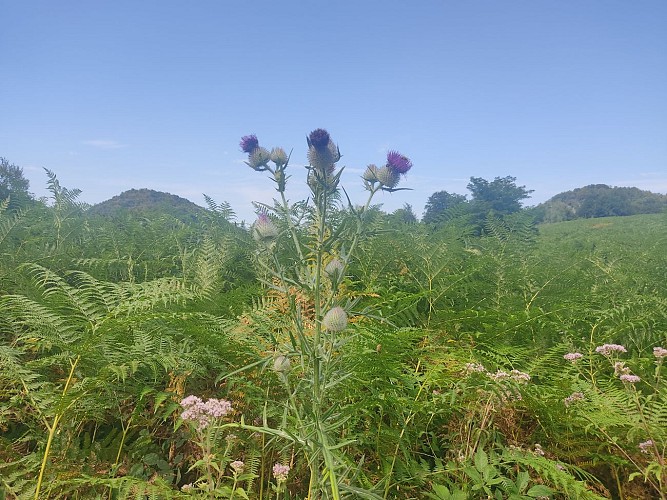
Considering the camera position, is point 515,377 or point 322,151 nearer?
point 322,151

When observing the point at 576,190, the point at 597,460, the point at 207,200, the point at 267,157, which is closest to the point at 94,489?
the point at 267,157

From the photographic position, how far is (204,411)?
1.39 m

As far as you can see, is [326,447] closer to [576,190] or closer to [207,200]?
[207,200]

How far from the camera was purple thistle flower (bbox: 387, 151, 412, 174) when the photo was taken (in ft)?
5.36

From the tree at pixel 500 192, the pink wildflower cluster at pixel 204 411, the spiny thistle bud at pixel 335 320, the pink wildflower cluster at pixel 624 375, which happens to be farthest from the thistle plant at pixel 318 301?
the tree at pixel 500 192

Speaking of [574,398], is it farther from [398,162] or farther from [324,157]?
[324,157]

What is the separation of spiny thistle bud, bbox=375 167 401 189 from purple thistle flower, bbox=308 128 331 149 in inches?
9.2

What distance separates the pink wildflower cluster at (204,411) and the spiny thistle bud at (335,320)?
18.3 inches

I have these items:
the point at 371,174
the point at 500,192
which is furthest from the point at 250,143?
the point at 500,192

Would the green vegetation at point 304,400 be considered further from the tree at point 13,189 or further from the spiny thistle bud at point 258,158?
the tree at point 13,189

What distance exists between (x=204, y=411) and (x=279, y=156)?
936 millimetres

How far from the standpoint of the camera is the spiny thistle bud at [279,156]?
5.26ft

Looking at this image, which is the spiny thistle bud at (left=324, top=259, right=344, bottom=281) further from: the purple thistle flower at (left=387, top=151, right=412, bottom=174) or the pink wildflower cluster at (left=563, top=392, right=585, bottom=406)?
the pink wildflower cluster at (left=563, top=392, right=585, bottom=406)

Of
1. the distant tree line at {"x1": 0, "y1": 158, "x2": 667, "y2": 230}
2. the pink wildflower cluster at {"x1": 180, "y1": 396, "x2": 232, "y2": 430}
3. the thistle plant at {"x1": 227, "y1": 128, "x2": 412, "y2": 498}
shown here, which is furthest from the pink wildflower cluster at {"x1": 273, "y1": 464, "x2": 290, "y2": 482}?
the distant tree line at {"x1": 0, "y1": 158, "x2": 667, "y2": 230}
